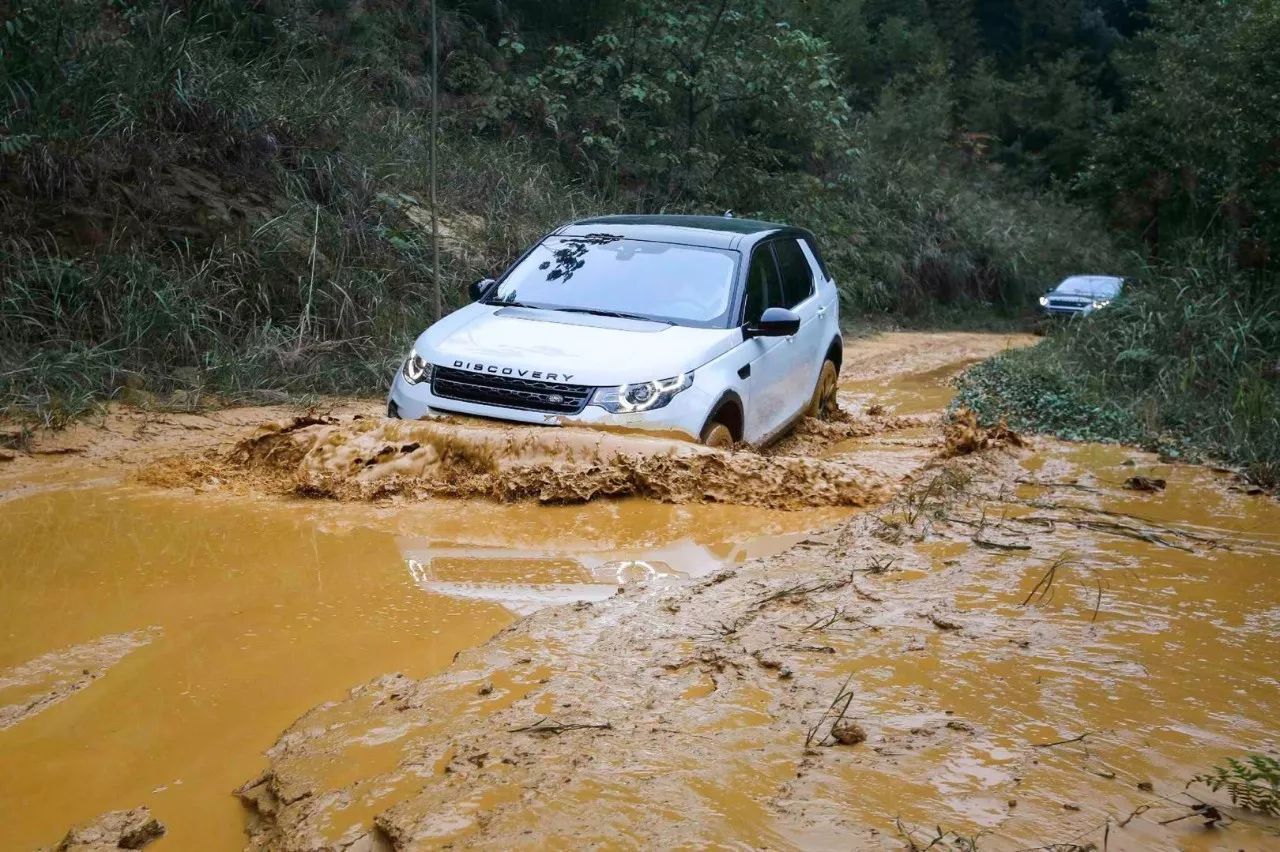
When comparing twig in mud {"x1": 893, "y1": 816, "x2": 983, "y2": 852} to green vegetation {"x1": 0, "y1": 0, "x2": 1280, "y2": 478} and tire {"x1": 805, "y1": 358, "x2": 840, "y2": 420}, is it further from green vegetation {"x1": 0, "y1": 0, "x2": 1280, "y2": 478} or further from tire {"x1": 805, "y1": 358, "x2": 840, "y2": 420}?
tire {"x1": 805, "y1": 358, "x2": 840, "y2": 420}

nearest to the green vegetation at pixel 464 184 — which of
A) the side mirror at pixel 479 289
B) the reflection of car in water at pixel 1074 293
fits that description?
the reflection of car in water at pixel 1074 293

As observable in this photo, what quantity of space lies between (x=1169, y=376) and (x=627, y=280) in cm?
584

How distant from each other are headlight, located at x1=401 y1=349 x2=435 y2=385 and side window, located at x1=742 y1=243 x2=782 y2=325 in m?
2.00

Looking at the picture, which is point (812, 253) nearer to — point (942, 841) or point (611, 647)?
point (611, 647)

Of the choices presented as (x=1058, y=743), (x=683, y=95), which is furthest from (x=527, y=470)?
(x=683, y=95)

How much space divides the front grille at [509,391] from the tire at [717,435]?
0.76 meters

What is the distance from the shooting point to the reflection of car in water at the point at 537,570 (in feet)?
16.5

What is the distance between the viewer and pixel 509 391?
6.70 metres

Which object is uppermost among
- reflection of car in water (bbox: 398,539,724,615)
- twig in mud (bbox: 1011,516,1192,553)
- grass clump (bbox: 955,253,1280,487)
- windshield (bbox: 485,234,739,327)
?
windshield (bbox: 485,234,739,327)

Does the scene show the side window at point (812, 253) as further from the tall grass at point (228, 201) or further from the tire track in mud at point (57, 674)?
the tire track in mud at point (57, 674)

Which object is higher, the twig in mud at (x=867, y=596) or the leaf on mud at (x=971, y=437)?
the twig in mud at (x=867, y=596)

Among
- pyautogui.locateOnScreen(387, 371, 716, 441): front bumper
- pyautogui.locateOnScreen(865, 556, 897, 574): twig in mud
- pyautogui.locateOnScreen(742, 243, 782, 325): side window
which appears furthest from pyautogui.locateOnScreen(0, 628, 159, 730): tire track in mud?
pyautogui.locateOnScreen(742, 243, 782, 325): side window

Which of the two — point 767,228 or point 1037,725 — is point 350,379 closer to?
point 767,228

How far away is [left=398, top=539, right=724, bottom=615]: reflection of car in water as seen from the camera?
16.5ft
